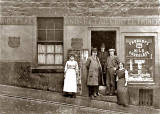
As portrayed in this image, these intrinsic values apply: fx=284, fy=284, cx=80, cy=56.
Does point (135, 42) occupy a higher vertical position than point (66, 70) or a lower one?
higher

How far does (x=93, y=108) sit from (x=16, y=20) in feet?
12.3

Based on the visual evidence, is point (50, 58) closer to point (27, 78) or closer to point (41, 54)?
point (41, 54)

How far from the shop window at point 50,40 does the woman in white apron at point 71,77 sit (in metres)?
0.52

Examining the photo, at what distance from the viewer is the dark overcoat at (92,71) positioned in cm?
908

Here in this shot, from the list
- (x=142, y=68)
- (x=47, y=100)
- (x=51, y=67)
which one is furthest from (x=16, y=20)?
(x=142, y=68)

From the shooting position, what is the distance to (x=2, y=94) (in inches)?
344

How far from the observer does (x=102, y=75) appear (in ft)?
30.9

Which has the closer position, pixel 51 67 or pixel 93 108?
pixel 93 108

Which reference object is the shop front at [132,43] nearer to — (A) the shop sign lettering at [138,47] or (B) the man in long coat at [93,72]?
(A) the shop sign lettering at [138,47]

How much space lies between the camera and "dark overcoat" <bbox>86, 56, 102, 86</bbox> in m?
9.08

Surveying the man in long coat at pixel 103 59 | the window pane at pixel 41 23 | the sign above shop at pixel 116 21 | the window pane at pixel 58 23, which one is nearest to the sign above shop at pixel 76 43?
the sign above shop at pixel 116 21

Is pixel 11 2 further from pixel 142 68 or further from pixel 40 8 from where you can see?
pixel 142 68

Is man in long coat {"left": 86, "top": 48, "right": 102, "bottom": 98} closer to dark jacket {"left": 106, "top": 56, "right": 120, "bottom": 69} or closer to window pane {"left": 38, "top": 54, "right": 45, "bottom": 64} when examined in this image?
dark jacket {"left": 106, "top": 56, "right": 120, "bottom": 69}

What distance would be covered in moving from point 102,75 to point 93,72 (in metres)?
0.42
